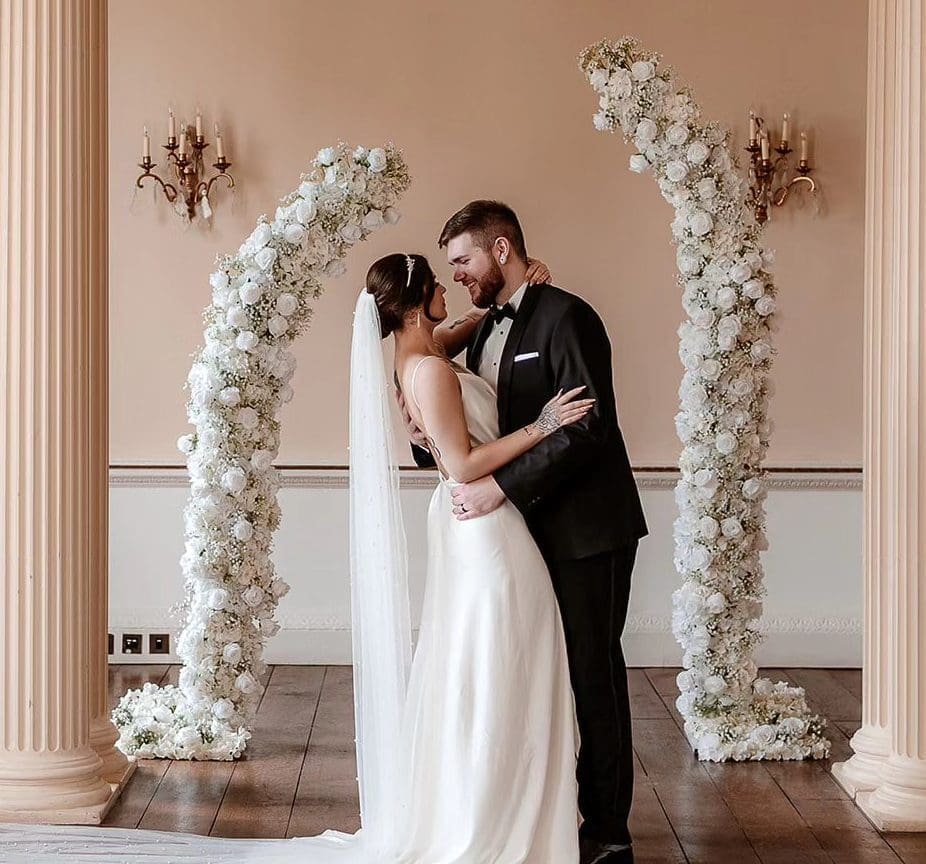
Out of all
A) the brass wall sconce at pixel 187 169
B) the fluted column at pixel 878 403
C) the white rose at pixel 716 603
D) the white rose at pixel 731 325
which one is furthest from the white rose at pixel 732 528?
the brass wall sconce at pixel 187 169

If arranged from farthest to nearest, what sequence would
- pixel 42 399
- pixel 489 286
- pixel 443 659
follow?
pixel 42 399, pixel 489 286, pixel 443 659

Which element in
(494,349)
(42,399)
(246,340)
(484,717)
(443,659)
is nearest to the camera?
(484,717)

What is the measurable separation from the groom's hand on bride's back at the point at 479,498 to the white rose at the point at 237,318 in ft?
5.60

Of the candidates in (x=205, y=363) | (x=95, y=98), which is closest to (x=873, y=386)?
(x=205, y=363)

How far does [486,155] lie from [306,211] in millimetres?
2207

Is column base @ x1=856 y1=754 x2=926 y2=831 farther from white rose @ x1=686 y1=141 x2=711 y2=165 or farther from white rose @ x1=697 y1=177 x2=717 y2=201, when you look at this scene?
white rose @ x1=686 y1=141 x2=711 y2=165

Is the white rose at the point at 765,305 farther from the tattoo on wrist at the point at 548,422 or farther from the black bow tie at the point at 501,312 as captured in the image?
the tattoo on wrist at the point at 548,422

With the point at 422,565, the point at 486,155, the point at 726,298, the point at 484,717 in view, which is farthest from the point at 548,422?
the point at 486,155

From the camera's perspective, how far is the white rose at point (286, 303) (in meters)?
5.40

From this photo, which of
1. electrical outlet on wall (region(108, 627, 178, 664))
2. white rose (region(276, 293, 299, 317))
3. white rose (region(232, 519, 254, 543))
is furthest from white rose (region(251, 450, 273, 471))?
electrical outlet on wall (region(108, 627, 178, 664))

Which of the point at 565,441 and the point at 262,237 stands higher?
the point at 262,237

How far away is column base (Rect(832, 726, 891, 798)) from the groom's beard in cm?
213

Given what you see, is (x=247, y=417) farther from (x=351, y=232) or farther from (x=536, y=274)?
(x=536, y=274)

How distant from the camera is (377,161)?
208 inches
